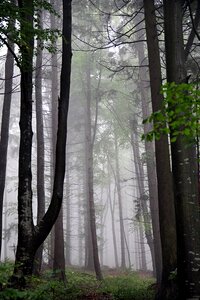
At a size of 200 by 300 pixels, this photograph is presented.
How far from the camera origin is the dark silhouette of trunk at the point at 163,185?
22.7 feet

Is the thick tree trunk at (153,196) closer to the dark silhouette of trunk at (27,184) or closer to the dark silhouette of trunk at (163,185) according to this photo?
the dark silhouette of trunk at (163,185)

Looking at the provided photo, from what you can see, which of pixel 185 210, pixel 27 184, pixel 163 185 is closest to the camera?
pixel 185 210

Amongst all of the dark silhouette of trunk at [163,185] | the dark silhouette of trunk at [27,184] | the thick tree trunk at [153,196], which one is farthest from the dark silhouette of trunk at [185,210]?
the thick tree trunk at [153,196]

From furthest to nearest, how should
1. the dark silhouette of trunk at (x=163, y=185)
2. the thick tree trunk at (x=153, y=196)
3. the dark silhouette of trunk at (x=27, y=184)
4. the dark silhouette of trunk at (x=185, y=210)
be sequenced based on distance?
the thick tree trunk at (x=153, y=196) → the dark silhouette of trunk at (x=163, y=185) → the dark silhouette of trunk at (x=27, y=184) → the dark silhouette of trunk at (x=185, y=210)

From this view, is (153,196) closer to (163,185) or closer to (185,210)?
(163,185)

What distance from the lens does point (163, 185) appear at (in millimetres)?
7719

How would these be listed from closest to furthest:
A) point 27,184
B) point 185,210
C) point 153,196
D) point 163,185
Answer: point 185,210
point 27,184
point 163,185
point 153,196

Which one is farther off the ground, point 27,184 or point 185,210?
point 27,184

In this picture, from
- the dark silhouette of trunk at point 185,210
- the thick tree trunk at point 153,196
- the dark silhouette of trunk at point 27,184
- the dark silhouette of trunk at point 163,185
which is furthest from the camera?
the thick tree trunk at point 153,196

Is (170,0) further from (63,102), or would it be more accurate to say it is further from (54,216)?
(54,216)

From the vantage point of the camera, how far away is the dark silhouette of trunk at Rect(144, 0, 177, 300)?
693 cm

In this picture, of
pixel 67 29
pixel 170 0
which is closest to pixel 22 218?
pixel 67 29

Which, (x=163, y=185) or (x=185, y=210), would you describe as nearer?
(x=185, y=210)

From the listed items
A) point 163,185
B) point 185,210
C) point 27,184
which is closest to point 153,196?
point 163,185
